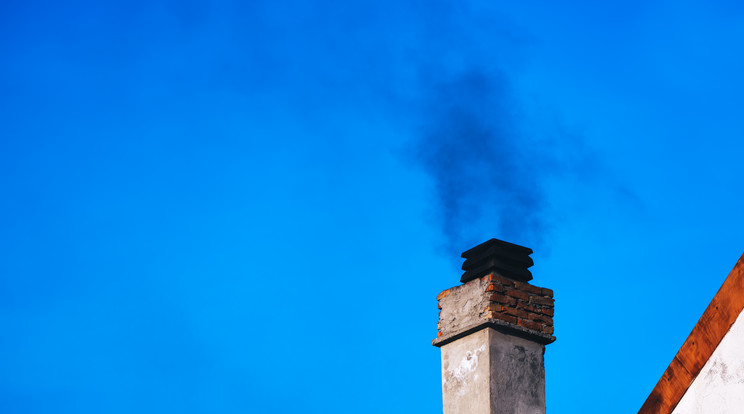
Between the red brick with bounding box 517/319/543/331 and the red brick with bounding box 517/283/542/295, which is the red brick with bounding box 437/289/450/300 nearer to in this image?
the red brick with bounding box 517/283/542/295

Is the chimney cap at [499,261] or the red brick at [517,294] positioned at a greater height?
the chimney cap at [499,261]

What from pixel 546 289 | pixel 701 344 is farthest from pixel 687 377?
pixel 546 289

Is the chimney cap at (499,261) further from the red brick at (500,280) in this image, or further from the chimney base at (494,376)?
the chimney base at (494,376)

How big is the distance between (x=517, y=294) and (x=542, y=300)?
0.32 meters

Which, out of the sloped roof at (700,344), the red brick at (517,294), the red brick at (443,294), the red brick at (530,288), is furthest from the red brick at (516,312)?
the sloped roof at (700,344)

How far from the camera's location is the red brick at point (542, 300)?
8.90 metres

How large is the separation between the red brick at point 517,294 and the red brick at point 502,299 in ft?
0.17

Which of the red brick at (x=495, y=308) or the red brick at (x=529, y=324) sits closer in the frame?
the red brick at (x=495, y=308)

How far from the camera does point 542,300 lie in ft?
29.5

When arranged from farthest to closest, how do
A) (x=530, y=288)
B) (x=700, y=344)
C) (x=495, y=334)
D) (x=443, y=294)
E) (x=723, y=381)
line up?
1. (x=443, y=294)
2. (x=530, y=288)
3. (x=495, y=334)
4. (x=700, y=344)
5. (x=723, y=381)

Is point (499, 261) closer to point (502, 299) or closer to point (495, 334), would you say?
point (502, 299)

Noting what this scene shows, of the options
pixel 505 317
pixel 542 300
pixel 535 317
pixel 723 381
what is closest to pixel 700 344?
pixel 723 381

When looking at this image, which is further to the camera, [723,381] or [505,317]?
[505,317]

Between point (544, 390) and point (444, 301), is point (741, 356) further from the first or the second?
point (444, 301)
